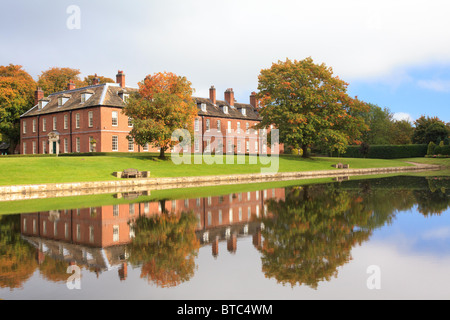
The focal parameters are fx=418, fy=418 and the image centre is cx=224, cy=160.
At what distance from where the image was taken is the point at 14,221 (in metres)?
13.2

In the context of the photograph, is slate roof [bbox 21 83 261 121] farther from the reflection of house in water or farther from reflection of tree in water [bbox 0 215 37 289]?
reflection of tree in water [bbox 0 215 37 289]

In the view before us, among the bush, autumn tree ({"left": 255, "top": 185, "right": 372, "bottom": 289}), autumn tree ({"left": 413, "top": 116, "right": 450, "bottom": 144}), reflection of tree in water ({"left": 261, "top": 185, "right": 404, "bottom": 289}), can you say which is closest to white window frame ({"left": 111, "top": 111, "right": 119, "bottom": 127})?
reflection of tree in water ({"left": 261, "top": 185, "right": 404, "bottom": 289})

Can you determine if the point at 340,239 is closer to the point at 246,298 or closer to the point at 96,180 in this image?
the point at 246,298

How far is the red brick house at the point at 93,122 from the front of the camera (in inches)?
2031

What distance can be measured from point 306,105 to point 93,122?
26537 mm

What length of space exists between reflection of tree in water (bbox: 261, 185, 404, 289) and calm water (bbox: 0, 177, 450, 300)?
30 millimetres

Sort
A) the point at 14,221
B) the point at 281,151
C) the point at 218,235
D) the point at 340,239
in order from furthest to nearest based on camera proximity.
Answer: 1. the point at 281,151
2. the point at 14,221
3. the point at 218,235
4. the point at 340,239

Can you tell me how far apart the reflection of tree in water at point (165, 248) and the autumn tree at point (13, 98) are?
57.0 meters

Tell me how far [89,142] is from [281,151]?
36796mm

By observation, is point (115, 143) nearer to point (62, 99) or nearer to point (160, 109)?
point (62, 99)

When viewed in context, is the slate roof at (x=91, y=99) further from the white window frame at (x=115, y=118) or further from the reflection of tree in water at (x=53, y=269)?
the reflection of tree in water at (x=53, y=269)

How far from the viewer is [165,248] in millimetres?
9000

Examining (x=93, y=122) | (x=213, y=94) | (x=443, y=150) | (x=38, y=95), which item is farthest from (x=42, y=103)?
(x=443, y=150)
